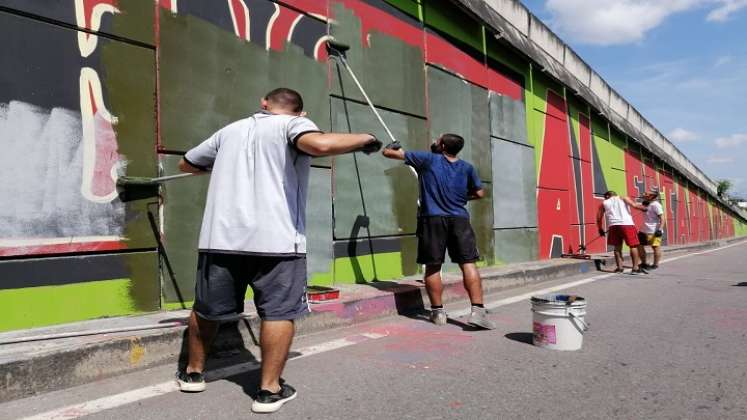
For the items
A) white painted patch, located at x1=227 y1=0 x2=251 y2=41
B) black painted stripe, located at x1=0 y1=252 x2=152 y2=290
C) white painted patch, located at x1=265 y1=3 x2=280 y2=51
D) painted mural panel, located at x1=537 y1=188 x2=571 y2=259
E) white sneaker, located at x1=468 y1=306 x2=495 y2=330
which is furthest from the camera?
painted mural panel, located at x1=537 y1=188 x2=571 y2=259

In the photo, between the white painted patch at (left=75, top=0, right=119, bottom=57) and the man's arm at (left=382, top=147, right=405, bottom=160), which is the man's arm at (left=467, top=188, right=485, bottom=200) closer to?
the man's arm at (left=382, top=147, right=405, bottom=160)

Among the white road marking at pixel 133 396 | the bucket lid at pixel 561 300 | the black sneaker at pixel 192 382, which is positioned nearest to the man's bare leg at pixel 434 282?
the bucket lid at pixel 561 300

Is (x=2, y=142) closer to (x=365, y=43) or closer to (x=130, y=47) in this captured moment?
(x=130, y=47)

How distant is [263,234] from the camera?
2.61 meters

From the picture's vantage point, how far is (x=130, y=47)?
4.01m

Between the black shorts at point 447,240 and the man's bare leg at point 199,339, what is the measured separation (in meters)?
2.33

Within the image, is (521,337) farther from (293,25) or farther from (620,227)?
(620,227)

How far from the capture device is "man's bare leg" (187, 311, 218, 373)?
2.80 metres

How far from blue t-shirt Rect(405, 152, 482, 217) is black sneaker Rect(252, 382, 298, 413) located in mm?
2479

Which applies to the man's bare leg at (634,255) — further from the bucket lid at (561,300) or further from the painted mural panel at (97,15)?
the painted mural panel at (97,15)

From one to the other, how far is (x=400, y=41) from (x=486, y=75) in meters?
2.66

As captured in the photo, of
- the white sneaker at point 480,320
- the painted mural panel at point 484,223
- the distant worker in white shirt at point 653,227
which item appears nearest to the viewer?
the white sneaker at point 480,320

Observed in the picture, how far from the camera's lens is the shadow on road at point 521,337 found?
4012mm

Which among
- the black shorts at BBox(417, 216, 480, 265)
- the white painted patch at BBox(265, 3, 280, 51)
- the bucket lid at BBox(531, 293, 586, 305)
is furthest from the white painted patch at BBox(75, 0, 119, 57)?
the bucket lid at BBox(531, 293, 586, 305)
